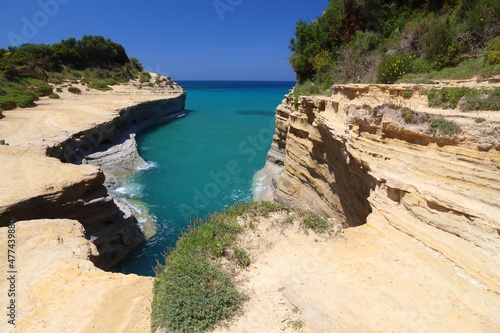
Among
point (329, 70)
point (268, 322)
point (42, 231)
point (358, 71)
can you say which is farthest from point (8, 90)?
point (268, 322)

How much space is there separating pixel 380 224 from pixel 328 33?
16736 mm

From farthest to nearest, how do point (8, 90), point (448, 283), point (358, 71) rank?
point (8, 90) → point (358, 71) → point (448, 283)

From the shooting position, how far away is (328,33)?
19.5 metres

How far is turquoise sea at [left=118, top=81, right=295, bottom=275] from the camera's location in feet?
50.9

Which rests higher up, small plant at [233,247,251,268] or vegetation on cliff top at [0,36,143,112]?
vegetation on cliff top at [0,36,143,112]

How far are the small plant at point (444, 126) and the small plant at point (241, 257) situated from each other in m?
5.22

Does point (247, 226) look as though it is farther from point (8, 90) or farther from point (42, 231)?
point (8, 90)

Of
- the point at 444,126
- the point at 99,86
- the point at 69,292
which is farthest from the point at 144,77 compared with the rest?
the point at 444,126

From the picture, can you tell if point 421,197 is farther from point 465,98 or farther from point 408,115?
point 465,98

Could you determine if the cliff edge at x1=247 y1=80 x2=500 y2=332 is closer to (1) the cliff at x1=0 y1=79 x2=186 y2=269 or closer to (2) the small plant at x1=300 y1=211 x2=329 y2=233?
(2) the small plant at x1=300 y1=211 x2=329 y2=233

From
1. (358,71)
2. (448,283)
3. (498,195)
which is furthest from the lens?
(358,71)

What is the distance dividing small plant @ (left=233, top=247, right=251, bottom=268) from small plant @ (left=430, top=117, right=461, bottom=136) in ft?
17.1

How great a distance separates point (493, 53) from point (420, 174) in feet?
21.1

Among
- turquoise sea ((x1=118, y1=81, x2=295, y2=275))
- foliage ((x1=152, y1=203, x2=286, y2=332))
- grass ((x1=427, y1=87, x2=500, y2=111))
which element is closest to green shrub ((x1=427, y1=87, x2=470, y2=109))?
grass ((x1=427, y1=87, x2=500, y2=111))
